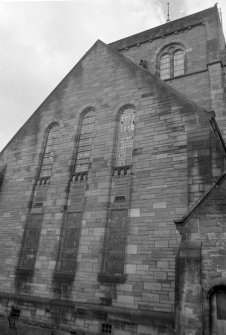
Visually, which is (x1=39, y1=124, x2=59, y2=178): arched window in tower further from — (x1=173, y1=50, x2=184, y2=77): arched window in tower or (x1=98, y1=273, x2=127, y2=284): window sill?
(x1=173, y1=50, x2=184, y2=77): arched window in tower

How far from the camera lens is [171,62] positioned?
58.2 ft

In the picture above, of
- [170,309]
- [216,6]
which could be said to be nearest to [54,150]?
[170,309]

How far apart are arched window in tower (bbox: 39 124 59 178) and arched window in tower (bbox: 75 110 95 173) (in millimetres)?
1450

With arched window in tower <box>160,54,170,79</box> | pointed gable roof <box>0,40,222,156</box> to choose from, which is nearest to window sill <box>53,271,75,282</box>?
pointed gable roof <box>0,40,222,156</box>

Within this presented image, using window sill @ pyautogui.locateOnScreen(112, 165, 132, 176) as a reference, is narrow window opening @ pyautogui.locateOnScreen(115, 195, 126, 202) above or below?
below

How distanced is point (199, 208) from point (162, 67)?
40.9 ft

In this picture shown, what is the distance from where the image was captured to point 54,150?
1367 centimetres

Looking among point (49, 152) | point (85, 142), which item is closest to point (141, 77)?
point (85, 142)

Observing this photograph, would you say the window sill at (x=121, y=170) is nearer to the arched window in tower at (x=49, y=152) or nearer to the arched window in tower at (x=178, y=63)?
the arched window in tower at (x=49, y=152)

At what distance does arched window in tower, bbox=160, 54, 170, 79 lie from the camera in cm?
1752

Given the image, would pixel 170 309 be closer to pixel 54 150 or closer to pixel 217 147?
pixel 217 147

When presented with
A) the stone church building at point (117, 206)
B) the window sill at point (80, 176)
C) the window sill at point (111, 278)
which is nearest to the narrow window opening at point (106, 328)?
the stone church building at point (117, 206)

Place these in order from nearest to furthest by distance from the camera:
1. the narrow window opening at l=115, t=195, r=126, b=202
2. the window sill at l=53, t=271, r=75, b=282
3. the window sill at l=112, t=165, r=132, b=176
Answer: the window sill at l=53, t=271, r=75, b=282 → the narrow window opening at l=115, t=195, r=126, b=202 → the window sill at l=112, t=165, r=132, b=176

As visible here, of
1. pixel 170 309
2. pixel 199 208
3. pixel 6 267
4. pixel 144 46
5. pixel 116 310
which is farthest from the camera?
pixel 144 46
